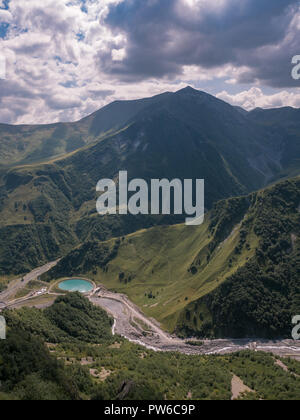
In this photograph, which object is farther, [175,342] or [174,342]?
[174,342]

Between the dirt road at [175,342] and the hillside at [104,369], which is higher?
the hillside at [104,369]

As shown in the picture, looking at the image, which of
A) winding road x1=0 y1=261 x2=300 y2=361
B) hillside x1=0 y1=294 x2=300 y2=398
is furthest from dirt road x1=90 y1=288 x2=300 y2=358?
hillside x1=0 y1=294 x2=300 y2=398

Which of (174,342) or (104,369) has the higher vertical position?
(104,369)

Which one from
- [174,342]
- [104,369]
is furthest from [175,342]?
[104,369]

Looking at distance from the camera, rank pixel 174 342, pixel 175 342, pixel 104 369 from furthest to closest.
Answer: pixel 174 342, pixel 175 342, pixel 104 369

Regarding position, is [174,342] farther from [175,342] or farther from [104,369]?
[104,369]

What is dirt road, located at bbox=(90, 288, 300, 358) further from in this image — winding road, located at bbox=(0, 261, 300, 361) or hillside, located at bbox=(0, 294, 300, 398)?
hillside, located at bbox=(0, 294, 300, 398)

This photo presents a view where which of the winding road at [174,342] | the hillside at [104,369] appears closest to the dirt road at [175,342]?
the winding road at [174,342]

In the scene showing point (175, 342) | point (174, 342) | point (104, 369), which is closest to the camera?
point (104, 369)

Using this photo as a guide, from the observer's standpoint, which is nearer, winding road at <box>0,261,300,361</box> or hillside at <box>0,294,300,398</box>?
hillside at <box>0,294,300,398</box>

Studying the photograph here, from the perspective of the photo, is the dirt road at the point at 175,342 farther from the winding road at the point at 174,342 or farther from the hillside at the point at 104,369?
the hillside at the point at 104,369

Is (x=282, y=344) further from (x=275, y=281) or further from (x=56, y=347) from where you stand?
(x=56, y=347)
